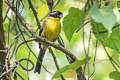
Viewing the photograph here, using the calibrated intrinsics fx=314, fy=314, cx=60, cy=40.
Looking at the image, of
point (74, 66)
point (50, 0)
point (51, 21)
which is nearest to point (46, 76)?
point (51, 21)

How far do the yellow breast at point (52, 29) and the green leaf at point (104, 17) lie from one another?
4.70 feet

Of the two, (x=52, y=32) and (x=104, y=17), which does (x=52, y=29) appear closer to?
(x=52, y=32)

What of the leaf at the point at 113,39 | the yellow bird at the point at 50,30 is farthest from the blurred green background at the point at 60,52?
the leaf at the point at 113,39

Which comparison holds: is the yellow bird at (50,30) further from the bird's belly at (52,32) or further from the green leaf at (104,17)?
the green leaf at (104,17)

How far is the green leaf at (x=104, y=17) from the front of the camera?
2.64 ft

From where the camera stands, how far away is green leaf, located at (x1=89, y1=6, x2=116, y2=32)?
0.80m

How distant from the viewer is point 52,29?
2.39 m

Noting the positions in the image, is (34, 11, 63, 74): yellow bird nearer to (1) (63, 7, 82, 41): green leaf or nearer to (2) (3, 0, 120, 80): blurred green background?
(2) (3, 0, 120, 80): blurred green background

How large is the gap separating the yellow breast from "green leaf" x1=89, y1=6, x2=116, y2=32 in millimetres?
A: 1433

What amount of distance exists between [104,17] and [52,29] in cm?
157

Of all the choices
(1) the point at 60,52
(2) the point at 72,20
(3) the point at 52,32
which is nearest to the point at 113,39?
(2) the point at 72,20

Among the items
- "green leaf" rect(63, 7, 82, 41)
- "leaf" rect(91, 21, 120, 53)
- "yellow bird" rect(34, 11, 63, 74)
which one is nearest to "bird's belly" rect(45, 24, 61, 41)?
"yellow bird" rect(34, 11, 63, 74)

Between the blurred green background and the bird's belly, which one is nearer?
the blurred green background

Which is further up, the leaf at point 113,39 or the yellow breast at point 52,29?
the leaf at point 113,39
